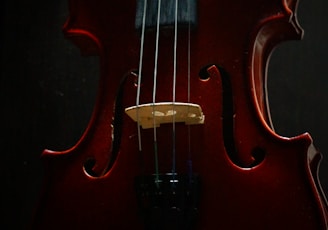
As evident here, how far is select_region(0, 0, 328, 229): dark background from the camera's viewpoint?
1.30m

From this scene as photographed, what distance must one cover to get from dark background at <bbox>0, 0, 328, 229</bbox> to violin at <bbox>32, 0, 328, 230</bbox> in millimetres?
369

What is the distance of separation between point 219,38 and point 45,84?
2.34 feet

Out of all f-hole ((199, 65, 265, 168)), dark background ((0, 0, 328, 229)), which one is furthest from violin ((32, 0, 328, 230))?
dark background ((0, 0, 328, 229))

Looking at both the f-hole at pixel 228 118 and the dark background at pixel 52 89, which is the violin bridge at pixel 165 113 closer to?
the f-hole at pixel 228 118

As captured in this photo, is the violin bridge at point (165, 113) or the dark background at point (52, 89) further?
the dark background at point (52, 89)

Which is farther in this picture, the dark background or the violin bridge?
the dark background

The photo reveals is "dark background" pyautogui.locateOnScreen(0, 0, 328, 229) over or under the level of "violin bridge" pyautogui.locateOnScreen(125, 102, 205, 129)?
over

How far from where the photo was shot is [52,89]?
1456 millimetres

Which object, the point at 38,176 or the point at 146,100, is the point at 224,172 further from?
the point at 38,176

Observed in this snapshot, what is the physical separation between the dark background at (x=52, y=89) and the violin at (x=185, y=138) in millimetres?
369

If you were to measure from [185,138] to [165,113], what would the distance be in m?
0.05

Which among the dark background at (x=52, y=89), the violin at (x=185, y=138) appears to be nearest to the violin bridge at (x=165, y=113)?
the violin at (x=185, y=138)

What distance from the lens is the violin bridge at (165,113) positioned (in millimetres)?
802

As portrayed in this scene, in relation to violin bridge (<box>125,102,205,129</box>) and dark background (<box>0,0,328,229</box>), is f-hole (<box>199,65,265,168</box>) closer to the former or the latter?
violin bridge (<box>125,102,205,129</box>)
